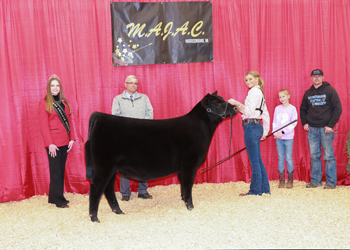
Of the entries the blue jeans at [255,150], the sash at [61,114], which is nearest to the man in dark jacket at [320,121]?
the blue jeans at [255,150]

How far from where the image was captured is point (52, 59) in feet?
14.9

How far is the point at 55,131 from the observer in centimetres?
399

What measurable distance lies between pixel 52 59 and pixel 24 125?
44.6 inches

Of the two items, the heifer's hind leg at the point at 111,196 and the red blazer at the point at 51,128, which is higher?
the red blazer at the point at 51,128

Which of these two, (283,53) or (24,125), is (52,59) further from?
(283,53)

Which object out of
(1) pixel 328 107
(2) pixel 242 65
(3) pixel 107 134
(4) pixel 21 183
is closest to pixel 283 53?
(2) pixel 242 65

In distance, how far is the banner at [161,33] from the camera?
15.2ft

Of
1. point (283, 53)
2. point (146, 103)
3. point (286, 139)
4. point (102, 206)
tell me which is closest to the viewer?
point (102, 206)

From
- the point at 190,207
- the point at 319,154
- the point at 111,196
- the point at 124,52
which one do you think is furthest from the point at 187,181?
the point at 319,154

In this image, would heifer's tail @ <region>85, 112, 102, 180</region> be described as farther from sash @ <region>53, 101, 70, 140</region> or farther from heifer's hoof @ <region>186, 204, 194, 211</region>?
heifer's hoof @ <region>186, 204, 194, 211</region>

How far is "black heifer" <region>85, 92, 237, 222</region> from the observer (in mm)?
3236

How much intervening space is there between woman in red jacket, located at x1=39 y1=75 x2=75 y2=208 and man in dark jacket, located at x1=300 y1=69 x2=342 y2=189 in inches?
147

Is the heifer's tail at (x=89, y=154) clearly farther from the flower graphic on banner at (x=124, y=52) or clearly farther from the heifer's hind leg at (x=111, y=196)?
the flower graphic on banner at (x=124, y=52)

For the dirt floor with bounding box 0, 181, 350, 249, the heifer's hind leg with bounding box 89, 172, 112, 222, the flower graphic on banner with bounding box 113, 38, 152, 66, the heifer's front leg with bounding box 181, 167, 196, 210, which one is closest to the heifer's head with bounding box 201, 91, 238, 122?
the heifer's front leg with bounding box 181, 167, 196, 210
